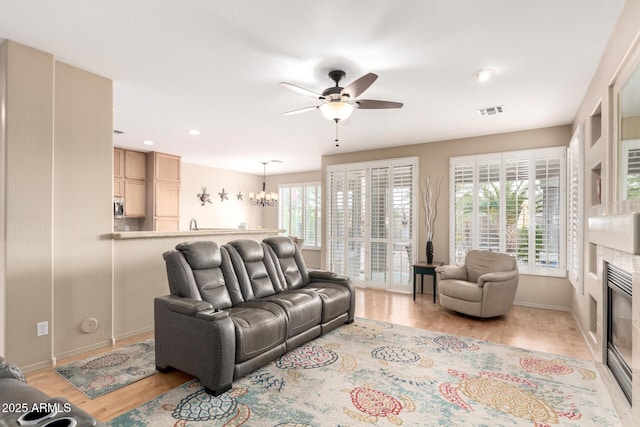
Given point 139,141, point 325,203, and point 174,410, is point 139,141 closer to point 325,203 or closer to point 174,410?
point 325,203

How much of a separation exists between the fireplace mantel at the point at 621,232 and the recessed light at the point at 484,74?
62.1 inches

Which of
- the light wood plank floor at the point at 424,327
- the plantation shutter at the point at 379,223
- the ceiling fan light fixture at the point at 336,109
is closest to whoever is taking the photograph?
the light wood plank floor at the point at 424,327

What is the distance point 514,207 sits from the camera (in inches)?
202

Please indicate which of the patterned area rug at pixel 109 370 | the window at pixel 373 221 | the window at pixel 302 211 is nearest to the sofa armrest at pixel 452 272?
the window at pixel 373 221

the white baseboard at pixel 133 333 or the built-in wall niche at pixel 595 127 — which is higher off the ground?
the built-in wall niche at pixel 595 127

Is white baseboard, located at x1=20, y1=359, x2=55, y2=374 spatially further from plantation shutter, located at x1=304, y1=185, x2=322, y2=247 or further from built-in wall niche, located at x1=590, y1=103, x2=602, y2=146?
plantation shutter, located at x1=304, y1=185, x2=322, y2=247

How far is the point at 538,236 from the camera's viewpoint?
195 inches

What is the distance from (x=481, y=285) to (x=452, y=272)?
1.93 feet

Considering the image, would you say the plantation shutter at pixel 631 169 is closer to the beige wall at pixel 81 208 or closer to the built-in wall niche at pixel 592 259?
the built-in wall niche at pixel 592 259

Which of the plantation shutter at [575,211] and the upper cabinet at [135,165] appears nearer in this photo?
the plantation shutter at [575,211]

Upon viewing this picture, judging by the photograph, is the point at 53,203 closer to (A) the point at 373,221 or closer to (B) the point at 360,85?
(B) the point at 360,85

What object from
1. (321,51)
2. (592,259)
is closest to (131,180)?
(321,51)

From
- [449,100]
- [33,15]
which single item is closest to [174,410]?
[33,15]

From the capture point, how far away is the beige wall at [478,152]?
492cm
